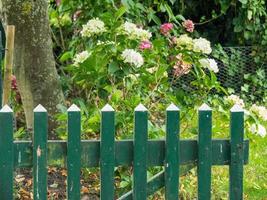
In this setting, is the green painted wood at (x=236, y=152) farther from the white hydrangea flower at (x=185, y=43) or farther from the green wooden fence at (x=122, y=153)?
the white hydrangea flower at (x=185, y=43)

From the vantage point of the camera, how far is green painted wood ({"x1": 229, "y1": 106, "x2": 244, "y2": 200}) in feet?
9.68

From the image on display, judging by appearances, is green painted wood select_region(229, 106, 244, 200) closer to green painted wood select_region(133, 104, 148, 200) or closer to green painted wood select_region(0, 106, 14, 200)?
green painted wood select_region(133, 104, 148, 200)

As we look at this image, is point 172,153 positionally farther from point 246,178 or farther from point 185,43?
point 246,178

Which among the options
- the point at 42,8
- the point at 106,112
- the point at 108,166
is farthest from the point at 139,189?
the point at 42,8

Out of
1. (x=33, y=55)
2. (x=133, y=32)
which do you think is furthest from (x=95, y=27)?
(x=33, y=55)

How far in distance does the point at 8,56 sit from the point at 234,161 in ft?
6.21

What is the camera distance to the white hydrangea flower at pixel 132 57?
4.04 meters

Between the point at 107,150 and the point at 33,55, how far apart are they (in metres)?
1.98

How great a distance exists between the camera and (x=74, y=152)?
2867mm

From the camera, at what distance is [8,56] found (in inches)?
168

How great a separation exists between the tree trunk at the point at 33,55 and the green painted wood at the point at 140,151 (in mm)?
1954

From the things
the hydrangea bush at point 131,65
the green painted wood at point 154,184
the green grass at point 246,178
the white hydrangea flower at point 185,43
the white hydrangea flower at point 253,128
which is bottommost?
the green grass at point 246,178

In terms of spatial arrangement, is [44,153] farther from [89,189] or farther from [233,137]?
[89,189]

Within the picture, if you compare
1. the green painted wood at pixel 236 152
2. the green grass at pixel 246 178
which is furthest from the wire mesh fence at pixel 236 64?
the green painted wood at pixel 236 152
